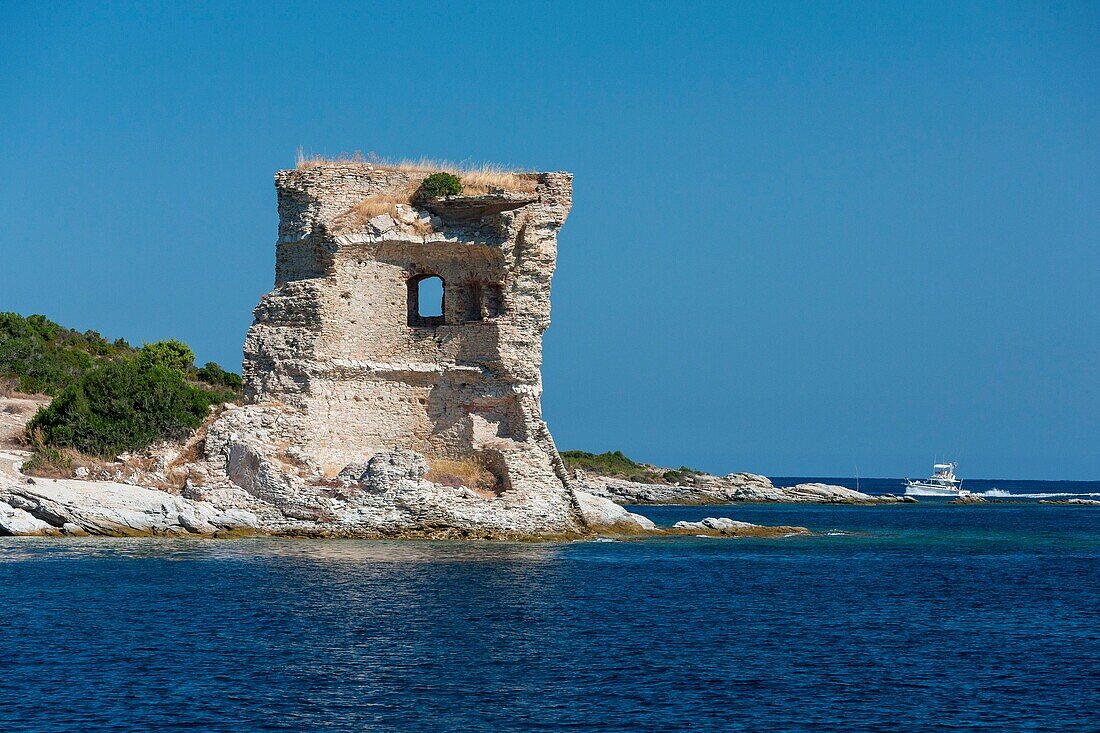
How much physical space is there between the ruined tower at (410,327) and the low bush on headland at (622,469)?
1437 inches

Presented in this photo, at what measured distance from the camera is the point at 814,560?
2777 cm

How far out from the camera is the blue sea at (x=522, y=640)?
42.6 ft

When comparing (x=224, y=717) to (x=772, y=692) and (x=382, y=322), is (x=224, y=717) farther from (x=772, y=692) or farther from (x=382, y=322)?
(x=382, y=322)

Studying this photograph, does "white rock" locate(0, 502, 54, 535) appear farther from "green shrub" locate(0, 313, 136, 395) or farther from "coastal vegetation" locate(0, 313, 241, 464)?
"green shrub" locate(0, 313, 136, 395)

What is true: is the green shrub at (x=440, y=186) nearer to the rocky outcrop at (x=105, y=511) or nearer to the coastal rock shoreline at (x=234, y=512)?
the coastal rock shoreline at (x=234, y=512)

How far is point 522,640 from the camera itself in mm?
16844

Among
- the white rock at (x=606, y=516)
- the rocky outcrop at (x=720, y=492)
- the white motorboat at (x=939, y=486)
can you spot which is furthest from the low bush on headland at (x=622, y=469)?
the white rock at (x=606, y=516)

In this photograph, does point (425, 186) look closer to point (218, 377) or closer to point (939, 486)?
point (218, 377)

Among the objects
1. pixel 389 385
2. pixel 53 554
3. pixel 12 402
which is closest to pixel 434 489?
pixel 389 385

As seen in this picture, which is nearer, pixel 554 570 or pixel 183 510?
pixel 554 570

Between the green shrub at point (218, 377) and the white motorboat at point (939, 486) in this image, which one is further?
the white motorboat at point (939, 486)

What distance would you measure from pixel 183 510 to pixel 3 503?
311 centimetres

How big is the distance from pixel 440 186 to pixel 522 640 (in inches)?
537

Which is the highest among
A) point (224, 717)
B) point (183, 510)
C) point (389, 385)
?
point (389, 385)
